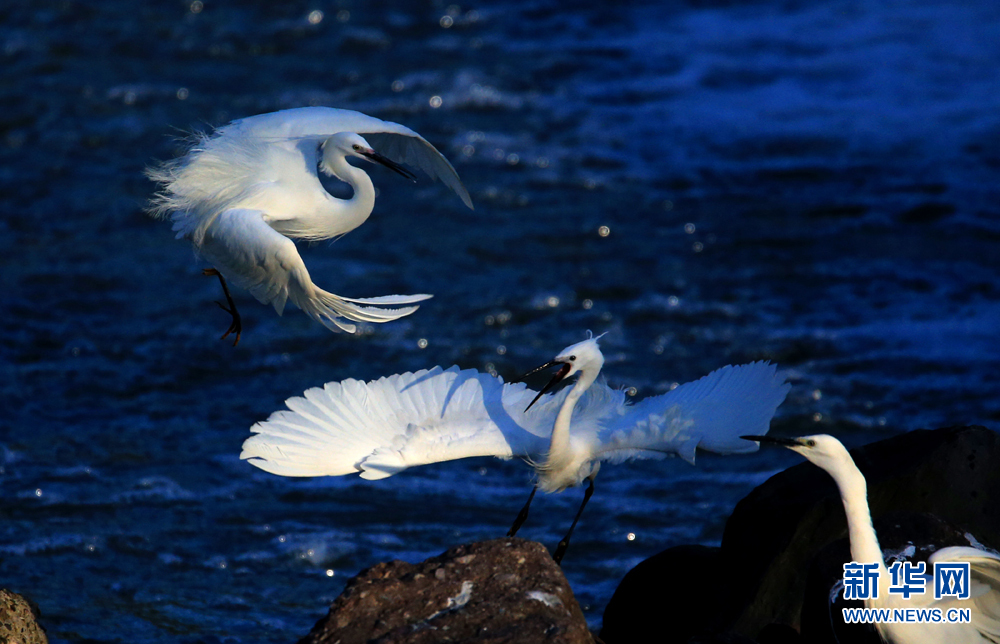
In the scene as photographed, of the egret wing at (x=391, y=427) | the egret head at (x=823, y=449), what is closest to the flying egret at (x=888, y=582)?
the egret head at (x=823, y=449)

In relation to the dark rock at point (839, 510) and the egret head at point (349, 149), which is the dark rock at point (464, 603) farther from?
the egret head at point (349, 149)

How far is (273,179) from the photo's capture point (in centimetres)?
522

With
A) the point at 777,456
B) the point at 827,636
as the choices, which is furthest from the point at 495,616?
the point at 777,456

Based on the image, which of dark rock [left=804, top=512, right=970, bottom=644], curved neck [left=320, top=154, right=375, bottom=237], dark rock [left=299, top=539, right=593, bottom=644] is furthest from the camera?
curved neck [left=320, top=154, right=375, bottom=237]

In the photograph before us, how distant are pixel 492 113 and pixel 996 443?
8289mm

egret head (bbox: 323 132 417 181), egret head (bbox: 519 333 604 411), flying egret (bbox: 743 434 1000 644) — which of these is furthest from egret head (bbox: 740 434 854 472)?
Answer: egret head (bbox: 323 132 417 181)

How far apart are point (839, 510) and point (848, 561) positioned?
1.57 ft

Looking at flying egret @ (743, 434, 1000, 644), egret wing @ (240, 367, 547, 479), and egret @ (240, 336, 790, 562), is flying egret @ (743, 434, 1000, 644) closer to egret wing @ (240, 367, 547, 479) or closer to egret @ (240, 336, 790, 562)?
egret @ (240, 336, 790, 562)

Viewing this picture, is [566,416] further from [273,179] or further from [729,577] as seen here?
[273,179]

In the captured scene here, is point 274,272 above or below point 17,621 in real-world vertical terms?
above

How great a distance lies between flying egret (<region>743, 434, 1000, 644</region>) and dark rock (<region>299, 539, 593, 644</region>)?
0.85 m

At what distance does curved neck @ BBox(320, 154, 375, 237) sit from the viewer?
5402mm

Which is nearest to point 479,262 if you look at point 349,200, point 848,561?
point 349,200

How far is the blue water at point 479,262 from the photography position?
20.2ft
